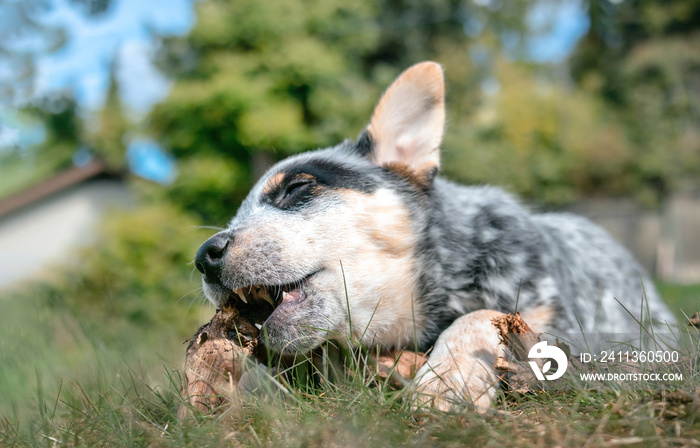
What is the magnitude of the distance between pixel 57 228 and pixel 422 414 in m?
26.2

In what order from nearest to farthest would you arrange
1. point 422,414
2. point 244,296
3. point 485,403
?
1. point 422,414
2. point 485,403
3. point 244,296

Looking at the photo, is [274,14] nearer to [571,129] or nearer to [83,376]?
[83,376]

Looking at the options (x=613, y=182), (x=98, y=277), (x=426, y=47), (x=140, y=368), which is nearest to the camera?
(x=140, y=368)

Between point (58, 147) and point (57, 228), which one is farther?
point (58, 147)

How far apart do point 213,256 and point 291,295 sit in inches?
17.5

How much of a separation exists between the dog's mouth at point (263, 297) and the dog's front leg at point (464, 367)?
2.47ft

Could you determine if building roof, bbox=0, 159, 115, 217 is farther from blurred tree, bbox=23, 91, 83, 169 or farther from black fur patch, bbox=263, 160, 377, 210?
black fur patch, bbox=263, 160, 377, 210

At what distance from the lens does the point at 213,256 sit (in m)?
2.79

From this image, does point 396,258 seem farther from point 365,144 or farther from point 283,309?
point 365,144

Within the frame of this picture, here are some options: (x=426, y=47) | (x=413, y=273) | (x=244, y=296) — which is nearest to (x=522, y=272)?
(x=413, y=273)

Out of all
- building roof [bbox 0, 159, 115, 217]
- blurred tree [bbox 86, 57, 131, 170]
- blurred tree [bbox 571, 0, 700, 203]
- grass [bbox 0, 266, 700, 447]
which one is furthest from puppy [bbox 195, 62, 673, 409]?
blurred tree [bbox 86, 57, 131, 170]

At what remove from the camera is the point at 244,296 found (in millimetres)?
2922

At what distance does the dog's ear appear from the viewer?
3322 mm

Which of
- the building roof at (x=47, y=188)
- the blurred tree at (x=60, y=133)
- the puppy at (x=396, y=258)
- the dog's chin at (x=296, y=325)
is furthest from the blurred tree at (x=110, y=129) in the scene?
the dog's chin at (x=296, y=325)
